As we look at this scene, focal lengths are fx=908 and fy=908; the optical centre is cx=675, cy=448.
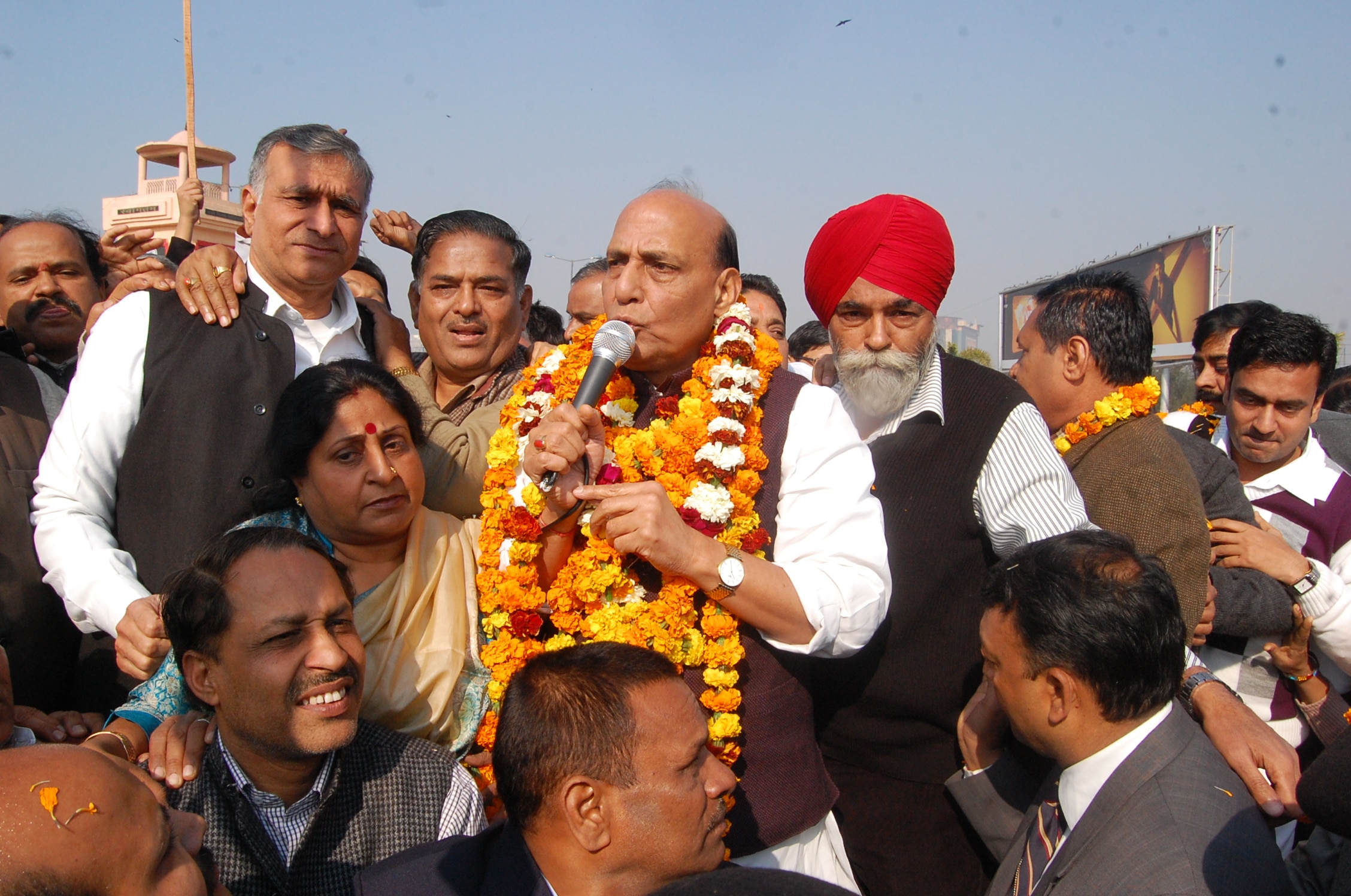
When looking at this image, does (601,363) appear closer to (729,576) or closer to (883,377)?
(729,576)

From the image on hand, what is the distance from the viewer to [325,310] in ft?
10.4

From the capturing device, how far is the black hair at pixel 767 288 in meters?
5.70

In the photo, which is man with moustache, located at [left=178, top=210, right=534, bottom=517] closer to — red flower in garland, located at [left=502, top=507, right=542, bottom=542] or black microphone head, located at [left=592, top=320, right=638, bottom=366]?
red flower in garland, located at [left=502, top=507, right=542, bottom=542]

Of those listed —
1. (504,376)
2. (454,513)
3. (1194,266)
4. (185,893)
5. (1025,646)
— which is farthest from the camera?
(1194,266)

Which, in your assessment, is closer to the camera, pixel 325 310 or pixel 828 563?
pixel 828 563

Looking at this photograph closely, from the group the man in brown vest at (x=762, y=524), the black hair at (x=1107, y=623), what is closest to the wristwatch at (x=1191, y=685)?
the black hair at (x=1107, y=623)

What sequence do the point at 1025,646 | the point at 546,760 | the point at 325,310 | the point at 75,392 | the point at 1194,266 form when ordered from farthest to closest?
the point at 1194,266, the point at 325,310, the point at 75,392, the point at 1025,646, the point at 546,760

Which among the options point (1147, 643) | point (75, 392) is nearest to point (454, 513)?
point (75, 392)

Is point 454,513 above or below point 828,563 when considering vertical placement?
below

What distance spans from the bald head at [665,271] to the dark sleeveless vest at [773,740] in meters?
0.34

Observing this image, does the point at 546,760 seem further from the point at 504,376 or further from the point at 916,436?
the point at 504,376

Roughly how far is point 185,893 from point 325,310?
2.24 meters

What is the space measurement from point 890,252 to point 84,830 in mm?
2518

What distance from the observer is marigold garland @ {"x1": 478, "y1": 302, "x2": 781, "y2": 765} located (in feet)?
7.29
